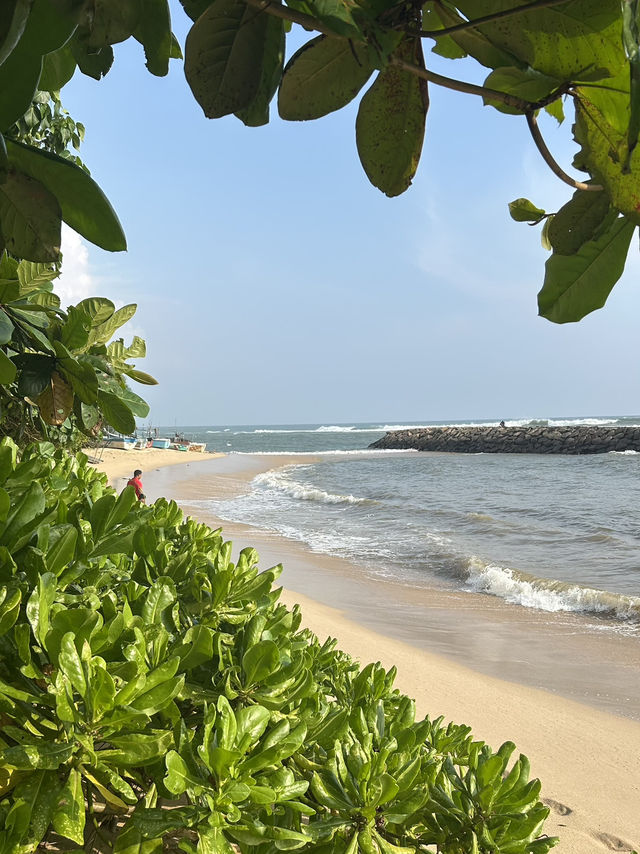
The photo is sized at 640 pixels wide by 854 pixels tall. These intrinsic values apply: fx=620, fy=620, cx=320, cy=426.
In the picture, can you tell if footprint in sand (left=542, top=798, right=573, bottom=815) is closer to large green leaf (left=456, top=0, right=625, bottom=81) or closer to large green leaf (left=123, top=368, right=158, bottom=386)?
large green leaf (left=123, top=368, right=158, bottom=386)

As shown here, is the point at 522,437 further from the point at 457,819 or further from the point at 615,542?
the point at 457,819

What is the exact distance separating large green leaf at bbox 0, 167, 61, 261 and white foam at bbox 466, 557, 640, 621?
7.17 m

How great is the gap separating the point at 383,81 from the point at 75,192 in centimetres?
28

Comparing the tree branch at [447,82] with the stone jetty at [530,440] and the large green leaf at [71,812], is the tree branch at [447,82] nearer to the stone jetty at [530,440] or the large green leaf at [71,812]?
the large green leaf at [71,812]

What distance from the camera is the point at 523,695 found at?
4.52 meters

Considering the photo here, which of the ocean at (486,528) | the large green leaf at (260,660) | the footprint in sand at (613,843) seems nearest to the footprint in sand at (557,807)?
the footprint in sand at (613,843)

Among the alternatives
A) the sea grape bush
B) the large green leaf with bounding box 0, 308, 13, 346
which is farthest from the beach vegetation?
the sea grape bush

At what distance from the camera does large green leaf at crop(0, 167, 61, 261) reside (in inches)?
20.2

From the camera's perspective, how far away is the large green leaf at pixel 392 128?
0.55m

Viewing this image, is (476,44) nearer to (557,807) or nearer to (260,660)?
(260,660)

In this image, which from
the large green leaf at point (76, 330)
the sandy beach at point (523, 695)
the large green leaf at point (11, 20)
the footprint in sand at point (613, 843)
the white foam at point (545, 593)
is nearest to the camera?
the large green leaf at point (11, 20)

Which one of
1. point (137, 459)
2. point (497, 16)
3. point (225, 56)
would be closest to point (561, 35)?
point (497, 16)

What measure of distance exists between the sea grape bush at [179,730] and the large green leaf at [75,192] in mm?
462

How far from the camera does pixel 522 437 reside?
112ft
